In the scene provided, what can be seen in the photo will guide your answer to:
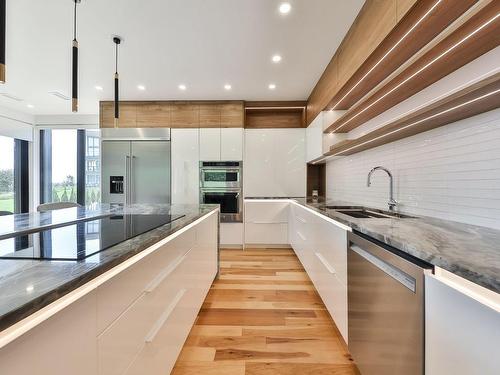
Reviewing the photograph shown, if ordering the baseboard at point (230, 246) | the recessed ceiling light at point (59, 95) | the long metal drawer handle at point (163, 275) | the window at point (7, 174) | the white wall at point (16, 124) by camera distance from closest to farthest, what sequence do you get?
the long metal drawer handle at point (163, 275), the recessed ceiling light at point (59, 95), the baseboard at point (230, 246), the white wall at point (16, 124), the window at point (7, 174)

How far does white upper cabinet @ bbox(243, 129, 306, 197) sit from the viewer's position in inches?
173

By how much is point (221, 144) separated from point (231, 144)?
173 millimetres

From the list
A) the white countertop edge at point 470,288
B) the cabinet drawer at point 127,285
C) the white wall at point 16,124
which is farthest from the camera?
the white wall at point 16,124

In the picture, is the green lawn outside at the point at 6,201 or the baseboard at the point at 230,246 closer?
the baseboard at the point at 230,246

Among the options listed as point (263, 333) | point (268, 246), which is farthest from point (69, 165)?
point (263, 333)

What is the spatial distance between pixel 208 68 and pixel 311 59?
1.26 meters

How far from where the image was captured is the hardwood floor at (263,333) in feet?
5.11

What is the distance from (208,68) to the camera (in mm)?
3158

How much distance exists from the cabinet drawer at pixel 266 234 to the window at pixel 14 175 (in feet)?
15.5

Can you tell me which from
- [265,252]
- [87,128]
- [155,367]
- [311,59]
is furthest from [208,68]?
[87,128]

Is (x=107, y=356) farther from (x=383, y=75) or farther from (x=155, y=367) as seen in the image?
(x=383, y=75)

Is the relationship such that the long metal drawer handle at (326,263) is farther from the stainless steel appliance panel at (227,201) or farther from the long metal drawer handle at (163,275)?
the stainless steel appliance panel at (227,201)

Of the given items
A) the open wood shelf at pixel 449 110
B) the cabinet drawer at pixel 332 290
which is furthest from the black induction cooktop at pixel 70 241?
the open wood shelf at pixel 449 110

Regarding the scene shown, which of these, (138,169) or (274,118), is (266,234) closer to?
(274,118)
